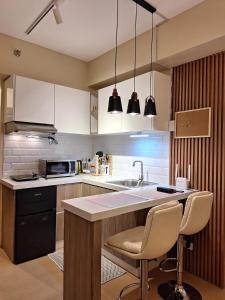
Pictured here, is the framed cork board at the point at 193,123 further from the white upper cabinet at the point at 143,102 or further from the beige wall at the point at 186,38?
the beige wall at the point at 186,38

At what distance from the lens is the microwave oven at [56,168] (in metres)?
3.01

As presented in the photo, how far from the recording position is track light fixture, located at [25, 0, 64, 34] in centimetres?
189

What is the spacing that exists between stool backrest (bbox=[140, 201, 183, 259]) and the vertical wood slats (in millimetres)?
943

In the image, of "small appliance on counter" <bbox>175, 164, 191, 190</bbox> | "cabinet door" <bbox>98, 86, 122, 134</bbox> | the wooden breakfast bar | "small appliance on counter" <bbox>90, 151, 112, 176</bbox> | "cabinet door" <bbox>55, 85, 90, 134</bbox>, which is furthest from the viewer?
"small appliance on counter" <bbox>90, 151, 112, 176</bbox>

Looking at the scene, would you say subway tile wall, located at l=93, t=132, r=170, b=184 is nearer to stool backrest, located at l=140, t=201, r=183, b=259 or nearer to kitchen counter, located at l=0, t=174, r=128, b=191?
kitchen counter, located at l=0, t=174, r=128, b=191

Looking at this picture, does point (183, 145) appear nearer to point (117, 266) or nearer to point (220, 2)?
point (220, 2)

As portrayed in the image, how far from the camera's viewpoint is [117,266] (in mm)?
2541

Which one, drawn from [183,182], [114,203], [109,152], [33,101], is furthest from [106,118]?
[114,203]

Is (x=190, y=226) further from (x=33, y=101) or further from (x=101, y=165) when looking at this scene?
(x=33, y=101)

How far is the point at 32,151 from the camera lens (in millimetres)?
3180

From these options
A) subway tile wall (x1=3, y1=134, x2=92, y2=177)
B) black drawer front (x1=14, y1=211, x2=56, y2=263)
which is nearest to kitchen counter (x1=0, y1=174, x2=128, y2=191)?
subway tile wall (x1=3, y1=134, x2=92, y2=177)

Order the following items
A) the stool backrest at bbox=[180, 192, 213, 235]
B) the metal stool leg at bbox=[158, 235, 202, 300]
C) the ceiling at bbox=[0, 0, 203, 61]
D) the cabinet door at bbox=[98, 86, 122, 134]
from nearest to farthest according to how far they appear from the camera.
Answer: the stool backrest at bbox=[180, 192, 213, 235]
the metal stool leg at bbox=[158, 235, 202, 300]
the ceiling at bbox=[0, 0, 203, 61]
the cabinet door at bbox=[98, 86, 122, 134]

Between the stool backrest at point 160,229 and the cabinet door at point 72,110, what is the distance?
2105 mm

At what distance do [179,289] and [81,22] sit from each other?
9.65ft
